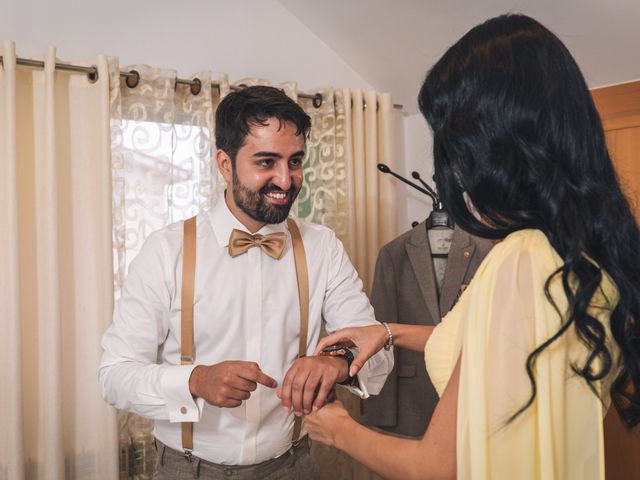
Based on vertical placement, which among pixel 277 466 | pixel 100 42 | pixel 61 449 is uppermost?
pixel 100 42

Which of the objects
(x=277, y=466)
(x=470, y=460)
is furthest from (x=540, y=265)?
(x=277, y=466)

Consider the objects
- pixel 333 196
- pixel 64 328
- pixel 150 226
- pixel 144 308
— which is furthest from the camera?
pixel 333 196

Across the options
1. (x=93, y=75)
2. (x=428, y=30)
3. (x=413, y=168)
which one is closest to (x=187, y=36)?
(x=93, y=75)

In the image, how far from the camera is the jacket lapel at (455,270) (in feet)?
8.52

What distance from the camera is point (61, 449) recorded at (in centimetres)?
236

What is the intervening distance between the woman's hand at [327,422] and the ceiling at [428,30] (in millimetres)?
1781

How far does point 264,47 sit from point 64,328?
1688 millimetres

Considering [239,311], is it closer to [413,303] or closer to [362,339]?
[362,339]

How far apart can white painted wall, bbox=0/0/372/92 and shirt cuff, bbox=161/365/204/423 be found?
1.67m

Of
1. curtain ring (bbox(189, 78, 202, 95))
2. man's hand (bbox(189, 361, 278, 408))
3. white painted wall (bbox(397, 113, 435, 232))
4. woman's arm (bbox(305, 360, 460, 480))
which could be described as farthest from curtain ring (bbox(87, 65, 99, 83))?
woman's arm (bbox(305, 360, 460, 480))

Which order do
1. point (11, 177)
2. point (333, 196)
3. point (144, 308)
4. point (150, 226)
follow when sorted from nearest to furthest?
1. point (144, 308)
2. point (11, 177)
3. point (150, 226)
4. point (333, 196)

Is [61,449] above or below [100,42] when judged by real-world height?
below

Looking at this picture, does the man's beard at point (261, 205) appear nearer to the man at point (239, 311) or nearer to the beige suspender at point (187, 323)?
the man at point (239, 311)

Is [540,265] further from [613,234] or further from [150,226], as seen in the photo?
[150,226]
